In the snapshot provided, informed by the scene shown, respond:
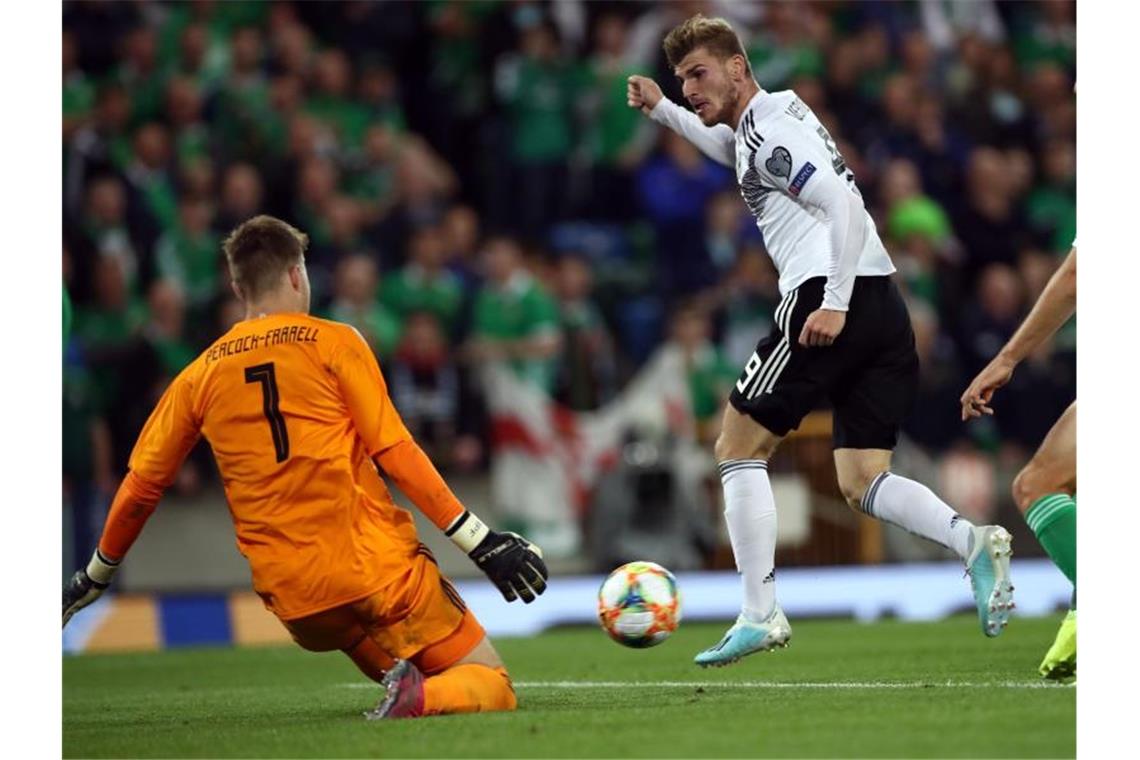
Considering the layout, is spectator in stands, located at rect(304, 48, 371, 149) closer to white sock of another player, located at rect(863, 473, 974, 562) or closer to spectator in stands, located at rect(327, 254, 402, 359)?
spectator in stands, located at rect(327, 254, 402, 359)

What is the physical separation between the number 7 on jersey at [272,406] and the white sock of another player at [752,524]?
6.08 feet

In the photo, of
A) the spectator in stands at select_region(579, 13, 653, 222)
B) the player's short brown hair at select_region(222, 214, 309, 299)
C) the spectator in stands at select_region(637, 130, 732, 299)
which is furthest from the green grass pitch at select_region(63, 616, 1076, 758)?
the spectator in stands at select_region(579, 13, 653, 222)

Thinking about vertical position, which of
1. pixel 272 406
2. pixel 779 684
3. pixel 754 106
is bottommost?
pixel 779 684

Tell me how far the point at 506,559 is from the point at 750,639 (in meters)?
1.36

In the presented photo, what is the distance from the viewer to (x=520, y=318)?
13.8 m

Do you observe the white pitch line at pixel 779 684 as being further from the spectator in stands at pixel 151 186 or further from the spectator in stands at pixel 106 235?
the spectator in stands at pixel 151 186

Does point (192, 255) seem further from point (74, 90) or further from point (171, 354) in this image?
point (74, 90)

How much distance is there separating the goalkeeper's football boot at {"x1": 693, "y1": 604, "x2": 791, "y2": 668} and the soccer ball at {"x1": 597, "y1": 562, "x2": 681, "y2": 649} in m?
0.24

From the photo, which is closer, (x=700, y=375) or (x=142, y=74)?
(x=700, y=375)

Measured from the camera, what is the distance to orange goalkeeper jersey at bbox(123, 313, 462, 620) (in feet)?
20.0

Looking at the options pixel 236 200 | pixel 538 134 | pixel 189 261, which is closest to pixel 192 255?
pixel 189 261

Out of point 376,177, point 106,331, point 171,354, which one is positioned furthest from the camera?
point 376,177

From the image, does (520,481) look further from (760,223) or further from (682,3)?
(760,223)
